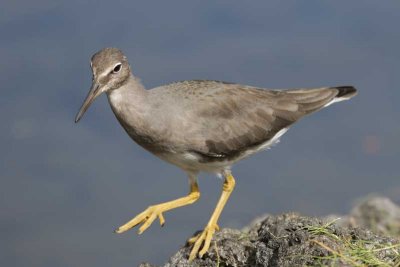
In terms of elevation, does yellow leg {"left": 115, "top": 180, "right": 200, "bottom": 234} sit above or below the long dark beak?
below

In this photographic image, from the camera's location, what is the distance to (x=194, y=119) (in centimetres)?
1027

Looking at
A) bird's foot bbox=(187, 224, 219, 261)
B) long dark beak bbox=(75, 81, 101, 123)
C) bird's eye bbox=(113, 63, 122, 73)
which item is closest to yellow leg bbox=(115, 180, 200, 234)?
bird's foot bbox=(187, 224, 219, 261)

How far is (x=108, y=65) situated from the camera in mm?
9844

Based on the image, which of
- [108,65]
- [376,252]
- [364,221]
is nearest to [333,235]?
[376,252]

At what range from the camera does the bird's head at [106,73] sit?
981 cm

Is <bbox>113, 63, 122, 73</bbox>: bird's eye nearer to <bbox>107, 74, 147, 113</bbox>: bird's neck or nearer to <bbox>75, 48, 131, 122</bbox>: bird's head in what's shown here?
<bbox>75, 48, 131, 122</bbox>: bird's head

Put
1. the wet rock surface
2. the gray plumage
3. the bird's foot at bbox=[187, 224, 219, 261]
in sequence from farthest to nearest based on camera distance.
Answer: the gray plumage, the bird's foot at bbox=[187, 224, 219, 261], the wet rock surface

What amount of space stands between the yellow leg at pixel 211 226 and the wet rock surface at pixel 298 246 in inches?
3.3

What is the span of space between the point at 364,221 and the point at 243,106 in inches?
174

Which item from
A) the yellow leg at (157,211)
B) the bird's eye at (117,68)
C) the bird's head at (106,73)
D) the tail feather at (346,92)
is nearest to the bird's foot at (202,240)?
the yellow leg at (157,211)

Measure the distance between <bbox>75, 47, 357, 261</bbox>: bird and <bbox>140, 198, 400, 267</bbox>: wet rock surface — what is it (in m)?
0.26

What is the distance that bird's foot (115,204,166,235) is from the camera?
33.7 ft

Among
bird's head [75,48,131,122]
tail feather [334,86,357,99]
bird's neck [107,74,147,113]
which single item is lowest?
tail feather [334,86,357,99]

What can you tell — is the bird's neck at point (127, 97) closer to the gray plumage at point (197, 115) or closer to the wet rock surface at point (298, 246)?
the gray plumage at point (197, 115)
